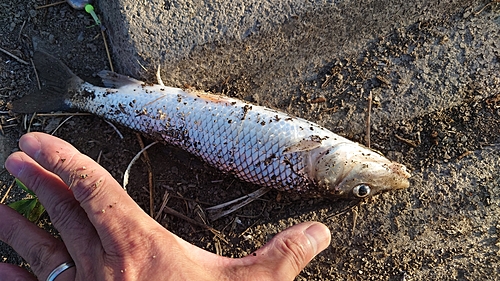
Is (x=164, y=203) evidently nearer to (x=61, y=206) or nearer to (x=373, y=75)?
(x=61, y=206)

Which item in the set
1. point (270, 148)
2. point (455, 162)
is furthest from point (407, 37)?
point (270, 148)

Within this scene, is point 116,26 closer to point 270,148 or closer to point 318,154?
point 270,148

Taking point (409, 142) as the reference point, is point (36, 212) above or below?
below

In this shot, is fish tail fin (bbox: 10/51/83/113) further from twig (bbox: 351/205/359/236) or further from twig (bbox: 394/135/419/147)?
twig (bbox: 394/135/419/147)

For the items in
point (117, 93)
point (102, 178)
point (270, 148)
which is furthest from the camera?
point (117, 93)

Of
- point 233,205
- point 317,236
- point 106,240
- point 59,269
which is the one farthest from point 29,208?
point 317,236

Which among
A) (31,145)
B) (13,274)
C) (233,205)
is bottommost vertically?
(13,274)
